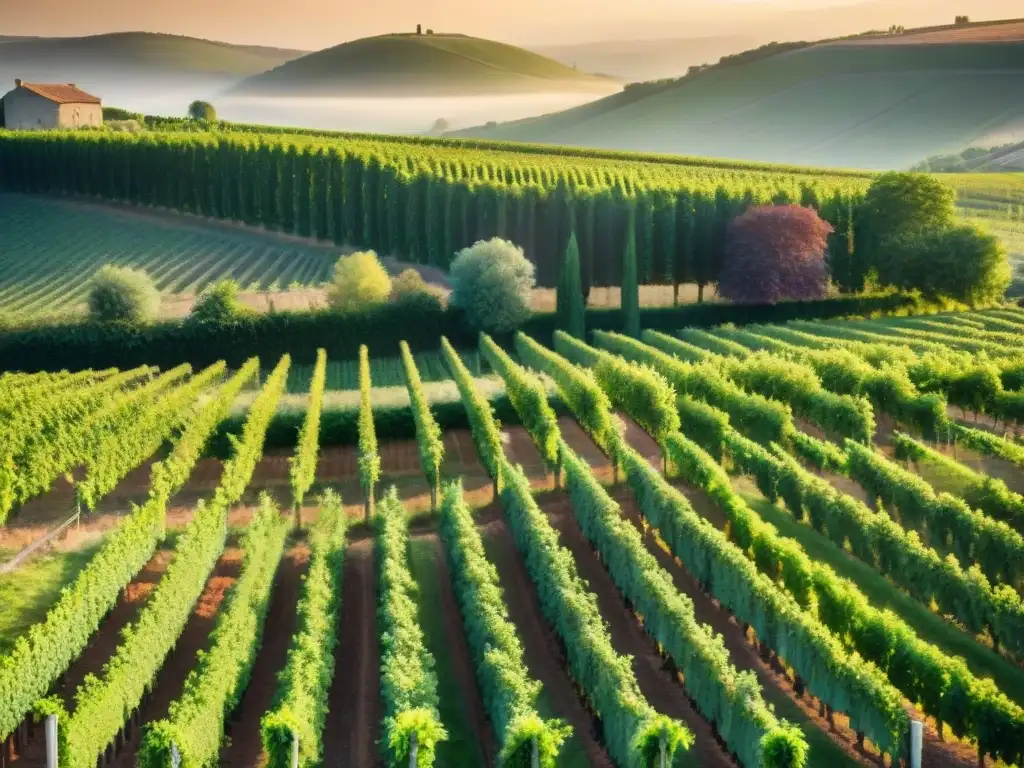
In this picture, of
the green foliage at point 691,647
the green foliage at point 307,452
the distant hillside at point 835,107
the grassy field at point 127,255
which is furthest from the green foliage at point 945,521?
the distant hillside at point 835,107

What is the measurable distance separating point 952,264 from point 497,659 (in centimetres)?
4592

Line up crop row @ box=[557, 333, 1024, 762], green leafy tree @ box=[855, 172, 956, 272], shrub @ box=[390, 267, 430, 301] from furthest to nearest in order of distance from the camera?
1. green leafy tree @ box=[855, 172, 956, 272]
2. shrub @ box=[390, 267, 430, 301]
3. crop row @ box=[557, 333, 1024, 762]

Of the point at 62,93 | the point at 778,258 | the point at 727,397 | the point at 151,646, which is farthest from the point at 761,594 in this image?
the point at 62,93

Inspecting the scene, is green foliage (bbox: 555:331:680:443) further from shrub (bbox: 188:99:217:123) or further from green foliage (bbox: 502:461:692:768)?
shrub (bbox: 188:99:217:123)

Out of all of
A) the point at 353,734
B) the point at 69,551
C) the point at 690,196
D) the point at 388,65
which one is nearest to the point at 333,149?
the point at 690,196

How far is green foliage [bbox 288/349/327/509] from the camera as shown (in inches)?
1228

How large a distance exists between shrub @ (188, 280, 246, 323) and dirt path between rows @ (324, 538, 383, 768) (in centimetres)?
2541

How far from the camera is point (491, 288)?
54.5 meters

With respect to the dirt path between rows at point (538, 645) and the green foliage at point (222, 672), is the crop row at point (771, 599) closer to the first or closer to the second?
the dirt path between rows at point (538, 645)

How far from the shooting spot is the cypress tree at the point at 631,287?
5875 cm

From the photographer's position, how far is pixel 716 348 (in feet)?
162

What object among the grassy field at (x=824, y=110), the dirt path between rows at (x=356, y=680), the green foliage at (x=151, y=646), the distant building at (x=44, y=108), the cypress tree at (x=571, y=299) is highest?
the grassy field at (x=824, y=110)

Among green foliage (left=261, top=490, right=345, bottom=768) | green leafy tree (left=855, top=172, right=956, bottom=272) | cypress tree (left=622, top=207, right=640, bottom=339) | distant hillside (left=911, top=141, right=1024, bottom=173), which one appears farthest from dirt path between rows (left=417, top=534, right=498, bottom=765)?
distant hillside (left=911, top=141, right=1024, bottom=173)

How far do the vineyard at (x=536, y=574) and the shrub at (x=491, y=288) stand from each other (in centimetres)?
1088
